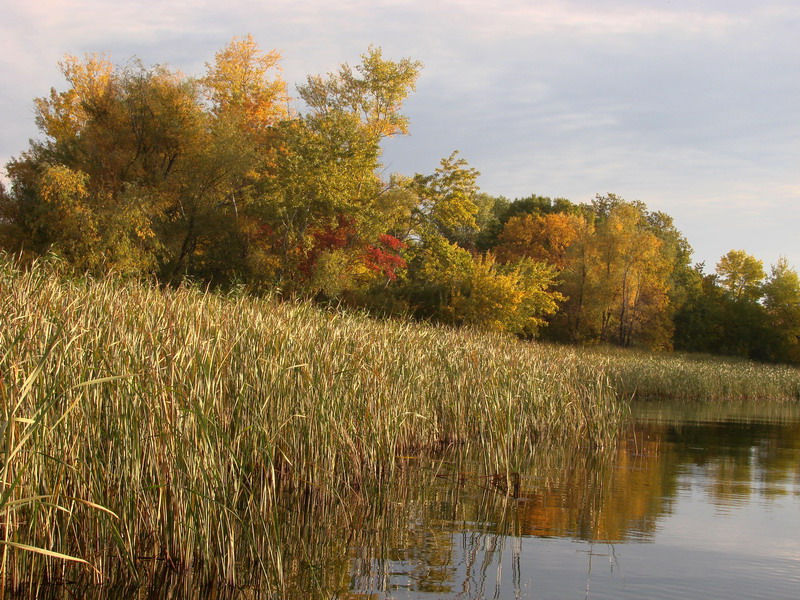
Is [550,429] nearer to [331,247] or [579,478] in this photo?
[579,478]

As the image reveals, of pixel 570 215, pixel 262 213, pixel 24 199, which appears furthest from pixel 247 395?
pixel 570 215

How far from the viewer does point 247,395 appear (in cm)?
556

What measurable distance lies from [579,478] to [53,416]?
20.3ft

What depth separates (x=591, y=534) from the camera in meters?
6.66

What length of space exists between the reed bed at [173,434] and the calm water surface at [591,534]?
1.94 ft

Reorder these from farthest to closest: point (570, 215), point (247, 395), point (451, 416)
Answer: point (570, 215) → point (451, 416) → point (247, 395)

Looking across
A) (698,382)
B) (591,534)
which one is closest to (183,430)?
(591,534)

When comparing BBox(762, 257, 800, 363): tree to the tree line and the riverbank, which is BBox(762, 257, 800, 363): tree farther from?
the riverbank

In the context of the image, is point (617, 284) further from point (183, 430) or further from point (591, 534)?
point (183, 430)

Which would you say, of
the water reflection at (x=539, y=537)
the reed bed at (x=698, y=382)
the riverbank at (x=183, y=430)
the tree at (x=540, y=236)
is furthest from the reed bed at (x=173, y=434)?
the tree at (x=540, y=236)

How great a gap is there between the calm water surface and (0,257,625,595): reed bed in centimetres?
59

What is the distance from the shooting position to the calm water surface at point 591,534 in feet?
17.3

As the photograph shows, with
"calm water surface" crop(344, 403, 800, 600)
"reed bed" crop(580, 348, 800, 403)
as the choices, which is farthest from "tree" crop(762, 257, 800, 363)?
"calm water surface" crop(344, 403, 800, 600)

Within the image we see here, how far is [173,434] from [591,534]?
12.6 feet
